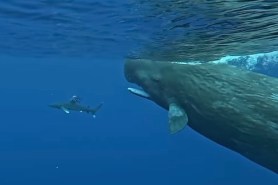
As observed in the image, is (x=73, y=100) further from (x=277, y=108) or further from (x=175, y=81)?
(x=277, y=108)

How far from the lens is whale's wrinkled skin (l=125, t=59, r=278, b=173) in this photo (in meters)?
10.7

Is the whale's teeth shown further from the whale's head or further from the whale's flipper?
the whale's flipper

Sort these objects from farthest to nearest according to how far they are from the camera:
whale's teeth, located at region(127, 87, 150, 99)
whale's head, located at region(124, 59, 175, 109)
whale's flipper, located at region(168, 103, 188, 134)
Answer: whale's head, located at region(124, 59, 175, 109) → whale's teeth, located at region(127, 87, 150, 99) → whale's flipper, located at region(168, 103, 188, 134)

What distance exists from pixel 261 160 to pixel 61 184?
6766 cm

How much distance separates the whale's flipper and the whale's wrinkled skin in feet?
0.10

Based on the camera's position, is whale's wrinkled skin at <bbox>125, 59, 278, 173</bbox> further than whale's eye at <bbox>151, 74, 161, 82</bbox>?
No

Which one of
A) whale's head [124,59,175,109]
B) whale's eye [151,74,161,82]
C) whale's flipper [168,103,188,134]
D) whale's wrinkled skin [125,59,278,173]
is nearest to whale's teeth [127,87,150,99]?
whale's head [124,59,175,109]

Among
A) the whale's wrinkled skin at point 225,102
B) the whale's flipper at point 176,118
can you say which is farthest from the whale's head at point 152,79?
the whale's flipper at point 176,118

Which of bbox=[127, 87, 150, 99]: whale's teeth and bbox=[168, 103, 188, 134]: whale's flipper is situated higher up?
bbox=[127, 87, 150, 99]: whale's teeth

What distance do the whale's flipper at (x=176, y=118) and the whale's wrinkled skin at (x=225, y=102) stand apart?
30mm

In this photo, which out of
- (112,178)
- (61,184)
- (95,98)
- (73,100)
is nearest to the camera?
(73,100)

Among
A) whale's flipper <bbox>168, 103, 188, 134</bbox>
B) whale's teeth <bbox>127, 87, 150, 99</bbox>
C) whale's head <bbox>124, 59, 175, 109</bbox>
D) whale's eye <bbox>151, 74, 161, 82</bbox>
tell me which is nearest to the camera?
whale's flipper <bbox>168, 103, 188, 134</bbox>

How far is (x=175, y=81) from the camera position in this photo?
470 inches

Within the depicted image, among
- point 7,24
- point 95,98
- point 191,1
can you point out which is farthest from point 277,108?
point 95,98
